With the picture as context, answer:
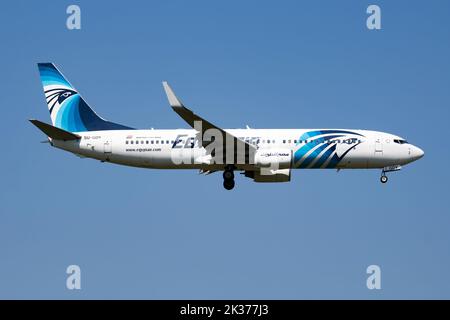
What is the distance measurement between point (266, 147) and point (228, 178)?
349cm

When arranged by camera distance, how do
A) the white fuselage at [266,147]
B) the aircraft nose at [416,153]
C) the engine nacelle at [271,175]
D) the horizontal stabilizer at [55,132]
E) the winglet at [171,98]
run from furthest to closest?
the aircraft nose at [416,153]
the engine nacelle at [271,175]
the white fuselage at [266,147]
the horizontal stabilizer at [55,132]
the winglet at [171,98]

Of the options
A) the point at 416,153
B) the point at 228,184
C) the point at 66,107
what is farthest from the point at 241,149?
the point at 66,107

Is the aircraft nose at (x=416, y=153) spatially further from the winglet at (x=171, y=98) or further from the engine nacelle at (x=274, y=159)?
the winglet at (x=171, y=98)

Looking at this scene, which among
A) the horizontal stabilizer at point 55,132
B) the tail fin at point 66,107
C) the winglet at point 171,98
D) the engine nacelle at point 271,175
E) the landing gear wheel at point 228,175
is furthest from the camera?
the tail fin at point 66,107

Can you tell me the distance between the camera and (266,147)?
2532 inches

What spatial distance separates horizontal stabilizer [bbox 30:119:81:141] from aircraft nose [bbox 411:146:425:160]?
78.8ft

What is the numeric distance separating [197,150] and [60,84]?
13725 mm

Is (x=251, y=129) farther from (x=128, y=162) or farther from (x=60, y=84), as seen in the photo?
(x=60, y=84)

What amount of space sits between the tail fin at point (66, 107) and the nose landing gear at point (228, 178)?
8.24 metres

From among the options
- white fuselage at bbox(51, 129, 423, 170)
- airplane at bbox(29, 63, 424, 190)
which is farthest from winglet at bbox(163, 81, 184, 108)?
white fuselage at bbox(51, 129, 423, 170)

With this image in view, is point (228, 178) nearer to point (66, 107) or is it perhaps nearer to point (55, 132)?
point (55, 132)

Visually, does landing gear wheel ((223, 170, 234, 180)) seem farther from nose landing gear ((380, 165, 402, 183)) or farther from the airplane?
nose landing gear ((380, 165, 402, 183))

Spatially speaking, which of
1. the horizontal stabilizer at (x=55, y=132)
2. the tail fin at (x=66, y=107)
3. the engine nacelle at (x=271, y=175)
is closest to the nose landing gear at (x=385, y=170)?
the engine nacelle at (x=271, y=175)

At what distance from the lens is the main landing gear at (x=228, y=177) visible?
64.9 metres
